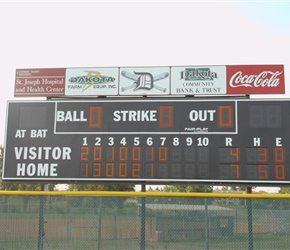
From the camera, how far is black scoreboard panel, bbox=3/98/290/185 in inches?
408

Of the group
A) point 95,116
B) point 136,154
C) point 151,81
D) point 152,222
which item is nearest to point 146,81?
point 151,81

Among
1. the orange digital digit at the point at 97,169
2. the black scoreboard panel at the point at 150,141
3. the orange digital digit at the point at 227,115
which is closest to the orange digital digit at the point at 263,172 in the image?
the black scoreboard panel at the point at 150,141

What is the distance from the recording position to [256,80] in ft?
36.9

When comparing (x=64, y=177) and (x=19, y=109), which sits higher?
(x=19, y=109)

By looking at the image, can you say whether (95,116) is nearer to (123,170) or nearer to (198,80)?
(123,170)

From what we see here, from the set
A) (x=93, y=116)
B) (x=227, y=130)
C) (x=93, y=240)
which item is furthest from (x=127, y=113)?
(x=93, y=240)

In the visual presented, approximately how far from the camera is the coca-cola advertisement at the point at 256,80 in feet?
36.7

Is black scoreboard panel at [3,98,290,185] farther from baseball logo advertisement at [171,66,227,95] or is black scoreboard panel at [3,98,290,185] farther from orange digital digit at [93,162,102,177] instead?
baseball logo advertisement at [171,66,227,95]

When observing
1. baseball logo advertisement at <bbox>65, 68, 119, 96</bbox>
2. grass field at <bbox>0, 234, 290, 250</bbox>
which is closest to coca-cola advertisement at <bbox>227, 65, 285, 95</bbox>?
baseball logo advertisement at <bbox>65, 68, 119, 96</bbox>

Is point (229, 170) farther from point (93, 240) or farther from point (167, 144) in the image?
point (93, 240)

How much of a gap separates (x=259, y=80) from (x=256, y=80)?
0.07m

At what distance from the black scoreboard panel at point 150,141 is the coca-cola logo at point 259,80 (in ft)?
2.32

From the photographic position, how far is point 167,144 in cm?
1053

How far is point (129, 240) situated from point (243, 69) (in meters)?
6.15
